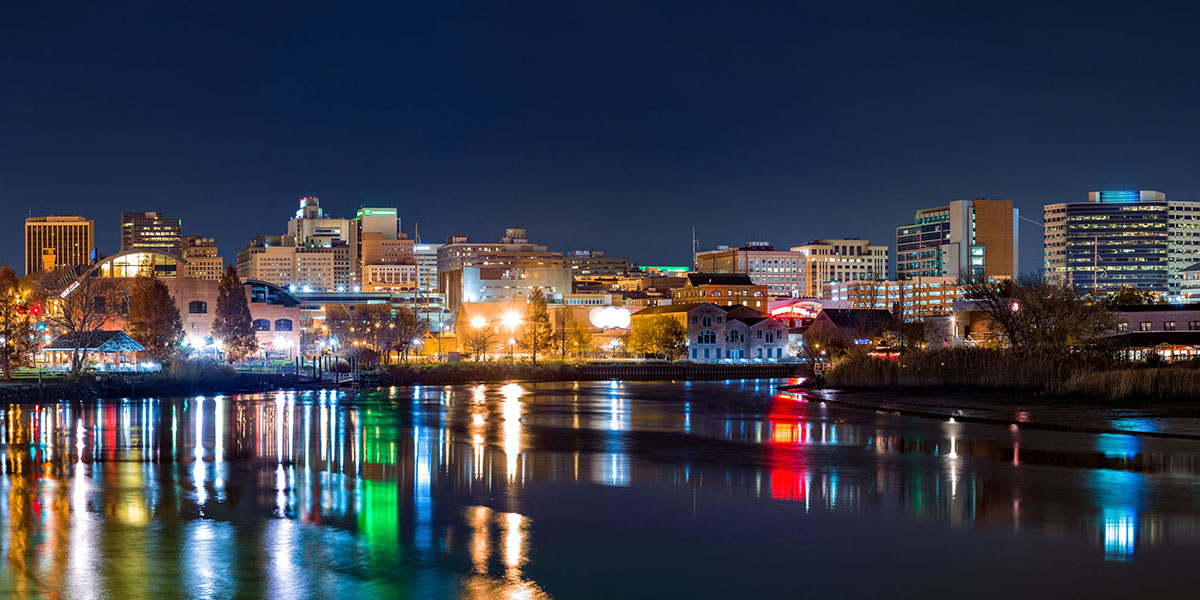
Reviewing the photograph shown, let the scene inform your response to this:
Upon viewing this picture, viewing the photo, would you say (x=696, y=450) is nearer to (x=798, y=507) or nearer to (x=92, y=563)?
(x=798, y=507)

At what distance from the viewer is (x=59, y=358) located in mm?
89688

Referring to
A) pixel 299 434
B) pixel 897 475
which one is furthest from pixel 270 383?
pixel 897 475

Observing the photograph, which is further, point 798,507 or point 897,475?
point 897,475

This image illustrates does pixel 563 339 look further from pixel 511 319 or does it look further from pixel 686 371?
pixel 686 371

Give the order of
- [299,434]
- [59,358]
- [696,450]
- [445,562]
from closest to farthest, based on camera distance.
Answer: [445,562] < [696,450] < [299,434] < [59,358]

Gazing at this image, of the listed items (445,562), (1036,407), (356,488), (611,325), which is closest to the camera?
(445,562)

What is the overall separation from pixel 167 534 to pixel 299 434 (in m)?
17.1

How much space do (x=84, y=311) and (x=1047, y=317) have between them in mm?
64432

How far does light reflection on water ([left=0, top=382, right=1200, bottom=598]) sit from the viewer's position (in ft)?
47.3

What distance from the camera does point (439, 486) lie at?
851 inches

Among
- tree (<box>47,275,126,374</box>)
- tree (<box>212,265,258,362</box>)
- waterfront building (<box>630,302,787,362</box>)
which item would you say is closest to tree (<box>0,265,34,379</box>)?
tree (<box>47,275,126,374</box>)

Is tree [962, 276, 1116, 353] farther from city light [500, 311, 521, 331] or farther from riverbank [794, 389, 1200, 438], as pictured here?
city light [500, 311, 521, 331]

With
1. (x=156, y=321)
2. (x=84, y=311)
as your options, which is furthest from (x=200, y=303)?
(x=84, y=311)

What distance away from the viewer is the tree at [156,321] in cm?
8547
